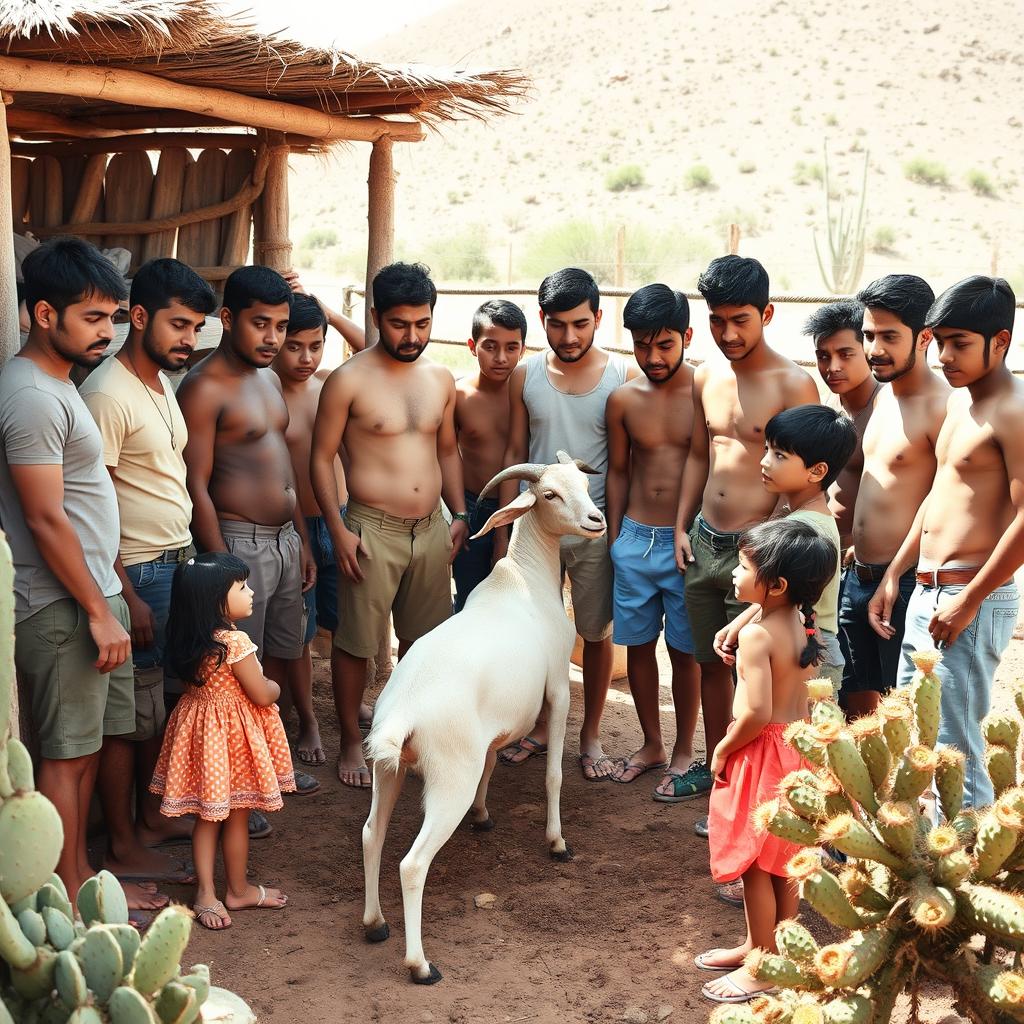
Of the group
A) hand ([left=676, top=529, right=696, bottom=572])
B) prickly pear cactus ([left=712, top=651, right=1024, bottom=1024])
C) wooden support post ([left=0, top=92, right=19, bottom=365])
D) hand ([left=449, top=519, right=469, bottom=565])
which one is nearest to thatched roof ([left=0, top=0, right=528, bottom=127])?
wooden support post ([left=0, top=92, right=19, bottom=365])

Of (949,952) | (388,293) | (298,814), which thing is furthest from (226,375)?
→ (949,952)

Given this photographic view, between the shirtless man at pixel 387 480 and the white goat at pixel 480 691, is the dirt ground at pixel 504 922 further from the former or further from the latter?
the shirtless man at pixel 387 480

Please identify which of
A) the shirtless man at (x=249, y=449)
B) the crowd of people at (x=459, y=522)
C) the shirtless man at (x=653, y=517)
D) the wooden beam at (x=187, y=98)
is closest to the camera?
the crowd of people at (x=459, y=522)

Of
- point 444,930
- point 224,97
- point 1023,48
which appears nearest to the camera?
point 444,930

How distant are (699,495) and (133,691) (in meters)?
2.44

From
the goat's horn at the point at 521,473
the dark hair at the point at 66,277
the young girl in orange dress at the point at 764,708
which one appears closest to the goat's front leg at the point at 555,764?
the goat's horn at the point at 521,473

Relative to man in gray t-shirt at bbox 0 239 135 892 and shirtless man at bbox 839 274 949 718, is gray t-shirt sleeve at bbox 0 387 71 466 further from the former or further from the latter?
shirtless man at bbox 839 274 949 718

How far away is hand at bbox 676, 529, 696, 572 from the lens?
16.2ft

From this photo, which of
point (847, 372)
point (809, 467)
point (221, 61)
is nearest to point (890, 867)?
point (809, 467)

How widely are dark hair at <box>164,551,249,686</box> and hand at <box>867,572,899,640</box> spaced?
235 centimetres

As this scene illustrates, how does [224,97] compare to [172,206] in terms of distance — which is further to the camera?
[172,206]

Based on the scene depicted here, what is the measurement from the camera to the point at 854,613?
465cm

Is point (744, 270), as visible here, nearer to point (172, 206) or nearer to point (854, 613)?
point (854, 613)

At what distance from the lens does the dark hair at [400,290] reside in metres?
5.00
